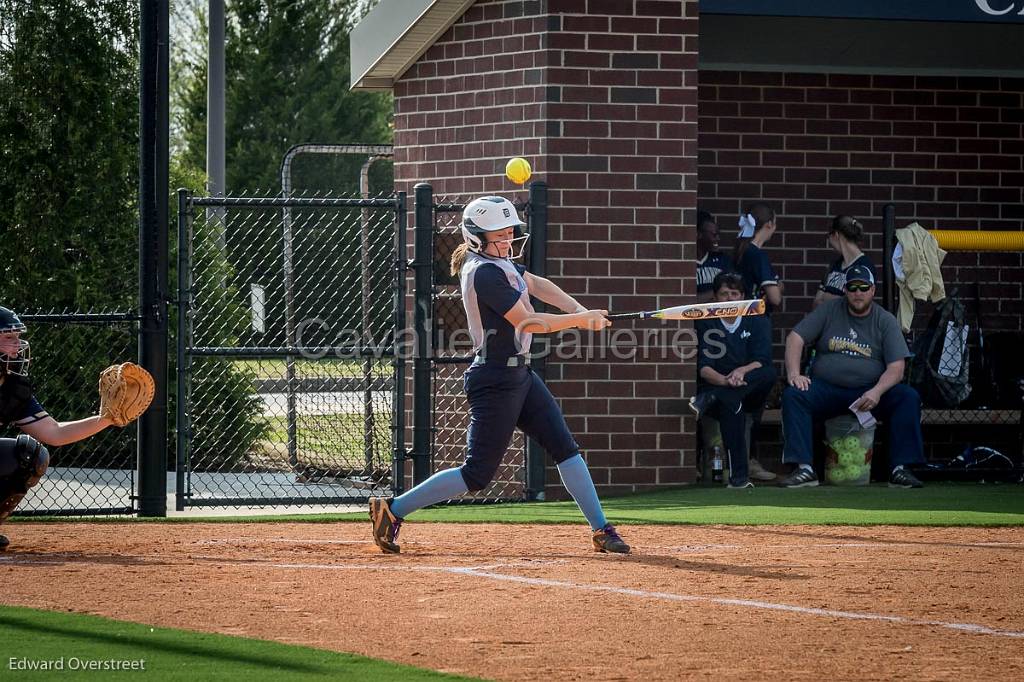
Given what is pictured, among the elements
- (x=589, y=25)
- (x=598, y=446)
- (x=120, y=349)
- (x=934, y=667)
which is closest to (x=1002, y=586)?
(x=934, y=667)

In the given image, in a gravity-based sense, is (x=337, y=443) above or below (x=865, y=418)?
below

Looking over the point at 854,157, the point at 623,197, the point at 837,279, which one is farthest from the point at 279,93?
the point at 623,197

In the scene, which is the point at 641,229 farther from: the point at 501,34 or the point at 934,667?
the point at 934,667

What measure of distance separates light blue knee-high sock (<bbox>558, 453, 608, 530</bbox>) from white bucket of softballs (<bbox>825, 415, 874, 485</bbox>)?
380 centimetres

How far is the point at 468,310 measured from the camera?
7797 mm

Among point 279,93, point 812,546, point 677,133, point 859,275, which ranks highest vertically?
point 279,93

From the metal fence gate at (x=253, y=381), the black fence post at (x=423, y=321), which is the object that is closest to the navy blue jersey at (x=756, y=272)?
the black fence post at (x=423, y=321)

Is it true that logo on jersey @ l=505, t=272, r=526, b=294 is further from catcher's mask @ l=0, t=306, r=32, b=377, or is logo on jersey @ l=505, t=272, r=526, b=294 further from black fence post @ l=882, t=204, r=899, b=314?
black fence post @ l=882, t=204, r=899, b=314

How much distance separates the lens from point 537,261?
35.2 ft

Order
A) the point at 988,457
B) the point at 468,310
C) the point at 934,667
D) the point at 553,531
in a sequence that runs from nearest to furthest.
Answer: the point at 934,667 < the point at 468,310 < the point at 553,531 < the point at 988,457

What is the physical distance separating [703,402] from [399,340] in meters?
2.26

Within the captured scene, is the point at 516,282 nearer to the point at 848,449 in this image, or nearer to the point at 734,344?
the point at 734,344

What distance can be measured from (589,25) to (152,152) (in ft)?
10.8

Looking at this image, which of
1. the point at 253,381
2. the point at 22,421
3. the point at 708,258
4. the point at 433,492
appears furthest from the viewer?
the point at 253,381
